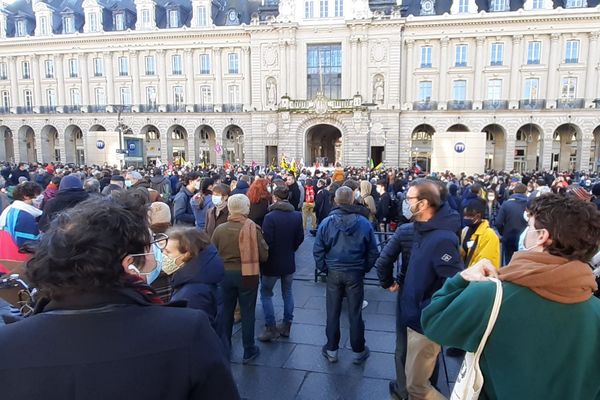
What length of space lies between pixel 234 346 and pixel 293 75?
3505cm

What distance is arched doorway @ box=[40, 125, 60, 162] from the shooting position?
Answer: 43.9 m

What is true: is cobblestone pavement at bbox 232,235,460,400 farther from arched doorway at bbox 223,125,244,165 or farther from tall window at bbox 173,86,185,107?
tall window at bbox 173,86,185,107

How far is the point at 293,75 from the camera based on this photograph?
122 feet

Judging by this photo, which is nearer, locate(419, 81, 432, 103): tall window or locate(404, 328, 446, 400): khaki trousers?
locate(404, 328, 446, 400): khaki trousers

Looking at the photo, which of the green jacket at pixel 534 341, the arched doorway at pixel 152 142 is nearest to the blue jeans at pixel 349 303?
the green jacket at pixel 534 341

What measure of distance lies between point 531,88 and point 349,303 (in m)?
38.7

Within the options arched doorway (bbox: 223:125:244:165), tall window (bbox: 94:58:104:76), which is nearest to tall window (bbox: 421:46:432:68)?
arched doorway (bbox: 223:125:244:165)

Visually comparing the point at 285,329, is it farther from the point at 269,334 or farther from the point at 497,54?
the point at 497,54

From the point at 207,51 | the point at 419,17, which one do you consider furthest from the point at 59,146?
the point at 419,17

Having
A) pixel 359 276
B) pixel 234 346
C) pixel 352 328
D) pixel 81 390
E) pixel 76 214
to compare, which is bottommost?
pixel 234 346

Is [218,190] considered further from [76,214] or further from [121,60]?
[121,60]

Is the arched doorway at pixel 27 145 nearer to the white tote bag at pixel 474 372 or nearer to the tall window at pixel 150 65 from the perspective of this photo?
the tall window at pixel 150 65

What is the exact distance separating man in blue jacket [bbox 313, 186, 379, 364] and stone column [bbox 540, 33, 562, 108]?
37979mm

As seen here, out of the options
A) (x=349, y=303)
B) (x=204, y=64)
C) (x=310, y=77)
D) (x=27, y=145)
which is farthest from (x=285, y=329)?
(x=27, y=145)
